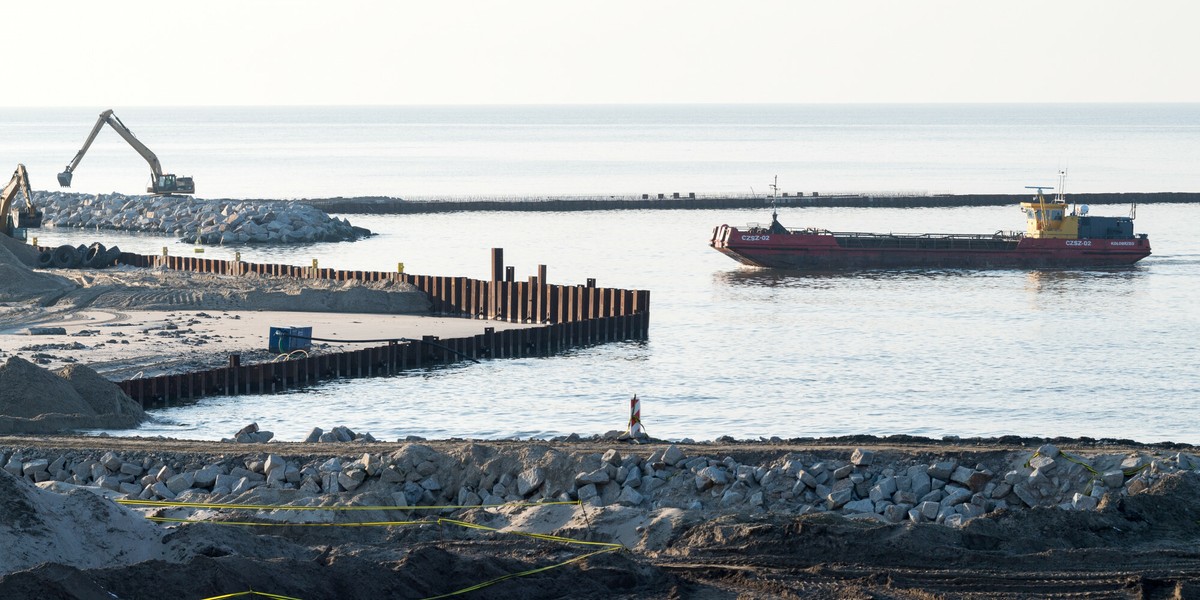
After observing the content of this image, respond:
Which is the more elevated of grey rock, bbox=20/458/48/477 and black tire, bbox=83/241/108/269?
black tire, bbox=83/241/108/269

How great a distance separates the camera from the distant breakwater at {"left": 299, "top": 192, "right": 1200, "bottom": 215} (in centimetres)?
7969

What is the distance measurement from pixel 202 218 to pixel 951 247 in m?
34.9

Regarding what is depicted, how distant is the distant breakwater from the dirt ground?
64.7m

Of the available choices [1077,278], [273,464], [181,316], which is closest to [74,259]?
[181,316]

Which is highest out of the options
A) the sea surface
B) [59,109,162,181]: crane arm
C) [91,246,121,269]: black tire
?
[59,109,162,181]: crane arm

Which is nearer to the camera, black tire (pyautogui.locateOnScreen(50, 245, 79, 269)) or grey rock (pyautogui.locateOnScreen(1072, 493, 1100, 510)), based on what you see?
grey rock (pyautogui.locateOnScreen(1072, 493, 1100, 510))

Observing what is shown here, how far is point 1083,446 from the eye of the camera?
18531 mm

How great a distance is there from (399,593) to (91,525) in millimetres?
3019

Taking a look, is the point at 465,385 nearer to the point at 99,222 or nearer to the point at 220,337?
the point at 220,337

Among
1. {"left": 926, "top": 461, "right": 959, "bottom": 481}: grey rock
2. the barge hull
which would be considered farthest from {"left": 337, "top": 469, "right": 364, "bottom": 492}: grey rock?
the barge hull

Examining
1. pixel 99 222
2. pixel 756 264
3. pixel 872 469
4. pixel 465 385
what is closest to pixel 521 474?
pixel 872 469

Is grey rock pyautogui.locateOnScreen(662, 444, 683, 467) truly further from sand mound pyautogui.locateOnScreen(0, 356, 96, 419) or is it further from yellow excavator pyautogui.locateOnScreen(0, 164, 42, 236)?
yellow excavator pyautogui.locateOnScreen(0, 164, 42, 236)

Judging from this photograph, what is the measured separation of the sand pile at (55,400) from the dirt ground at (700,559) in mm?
7504

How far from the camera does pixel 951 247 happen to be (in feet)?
183
